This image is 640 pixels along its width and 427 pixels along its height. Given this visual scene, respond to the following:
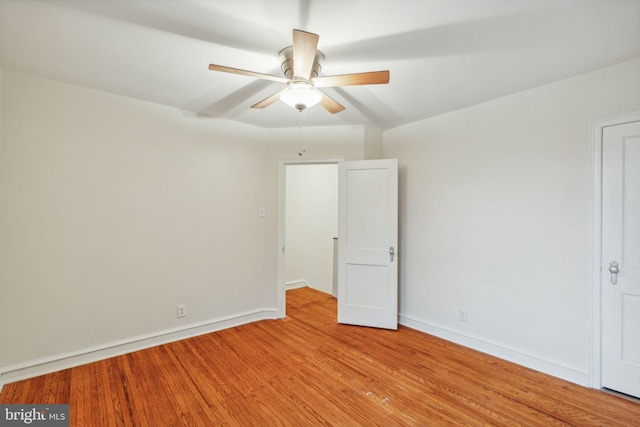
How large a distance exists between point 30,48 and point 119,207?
133 centimetres

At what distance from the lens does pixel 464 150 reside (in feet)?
9.91

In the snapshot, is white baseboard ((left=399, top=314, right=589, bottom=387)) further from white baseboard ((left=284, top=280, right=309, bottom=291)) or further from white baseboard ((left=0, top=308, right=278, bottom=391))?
white baseboard ((left=284, top=280, right=309, bottom=291))

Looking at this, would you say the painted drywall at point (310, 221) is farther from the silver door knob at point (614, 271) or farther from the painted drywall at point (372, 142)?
the silver door knob at point (614, 271)

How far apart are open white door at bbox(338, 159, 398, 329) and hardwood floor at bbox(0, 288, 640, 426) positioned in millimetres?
507

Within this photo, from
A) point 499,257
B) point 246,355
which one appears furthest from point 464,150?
point 246,355

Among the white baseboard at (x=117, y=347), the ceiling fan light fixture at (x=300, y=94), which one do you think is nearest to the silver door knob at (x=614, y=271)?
the ceiling fan light fixture at (x=300, y=94)

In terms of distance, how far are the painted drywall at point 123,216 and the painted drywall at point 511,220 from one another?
1.13m

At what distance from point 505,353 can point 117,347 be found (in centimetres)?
367

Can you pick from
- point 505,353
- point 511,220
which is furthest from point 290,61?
point 505,353

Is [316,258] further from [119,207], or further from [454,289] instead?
[119,207]

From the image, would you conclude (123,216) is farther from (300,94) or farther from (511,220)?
(511,220)

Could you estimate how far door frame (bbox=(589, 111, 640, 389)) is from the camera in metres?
2.22

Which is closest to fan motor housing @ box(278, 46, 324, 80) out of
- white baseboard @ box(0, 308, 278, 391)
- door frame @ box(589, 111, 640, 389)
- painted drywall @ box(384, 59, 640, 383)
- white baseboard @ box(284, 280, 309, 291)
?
painted drywall @ box(384, 59, 640, 383)

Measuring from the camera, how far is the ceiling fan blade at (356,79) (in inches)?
69.5
